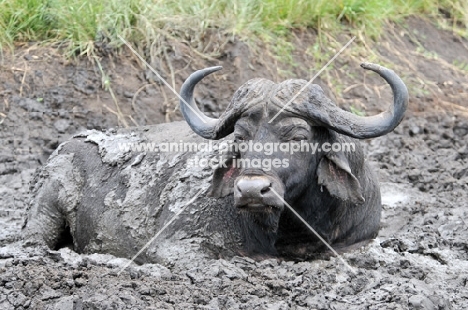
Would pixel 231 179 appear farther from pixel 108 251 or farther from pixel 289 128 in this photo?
pixel 108 251

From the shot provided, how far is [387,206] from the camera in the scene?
8.16 meters

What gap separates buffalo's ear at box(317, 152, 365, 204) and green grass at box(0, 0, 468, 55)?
5.12 meters

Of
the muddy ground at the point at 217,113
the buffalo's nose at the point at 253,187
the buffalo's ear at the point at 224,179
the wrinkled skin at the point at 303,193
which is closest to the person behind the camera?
the muddy ground at the point at 217,113

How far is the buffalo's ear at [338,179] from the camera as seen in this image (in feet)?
20.0

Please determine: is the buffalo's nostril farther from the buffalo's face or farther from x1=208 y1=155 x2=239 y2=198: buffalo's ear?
Result: x1=208 y1=155 x2=239 y2=198: buffalo's ear

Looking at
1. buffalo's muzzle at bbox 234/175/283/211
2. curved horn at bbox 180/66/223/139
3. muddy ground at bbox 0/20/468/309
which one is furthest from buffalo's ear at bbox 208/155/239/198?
buffalo's muzzle at bbox 234/175/283/211

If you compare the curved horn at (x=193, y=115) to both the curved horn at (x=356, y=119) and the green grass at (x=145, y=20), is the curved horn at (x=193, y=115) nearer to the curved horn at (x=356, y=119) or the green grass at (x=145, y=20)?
the curved horn at (x=356, y=119)

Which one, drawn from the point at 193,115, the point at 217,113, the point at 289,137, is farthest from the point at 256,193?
the point at 217,113

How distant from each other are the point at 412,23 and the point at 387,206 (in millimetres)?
5852

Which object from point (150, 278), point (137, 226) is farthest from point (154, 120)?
point (150, 278)

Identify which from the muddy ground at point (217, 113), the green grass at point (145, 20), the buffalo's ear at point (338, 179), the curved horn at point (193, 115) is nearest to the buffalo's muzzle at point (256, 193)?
the muddy ground at point (217, 113)

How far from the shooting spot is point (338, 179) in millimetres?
6145

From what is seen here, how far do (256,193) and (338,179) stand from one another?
0.84 metres

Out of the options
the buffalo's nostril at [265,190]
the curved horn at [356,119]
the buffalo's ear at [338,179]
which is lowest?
the buffalo's ear at [338,179]
